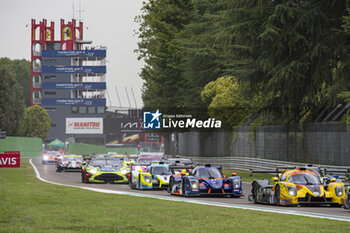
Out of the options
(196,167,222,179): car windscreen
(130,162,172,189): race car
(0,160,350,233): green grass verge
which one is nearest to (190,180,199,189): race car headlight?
(196,167,222,179): car windscreen

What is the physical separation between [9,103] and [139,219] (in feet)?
373

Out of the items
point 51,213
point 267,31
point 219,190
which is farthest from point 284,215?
Result: point 267,31

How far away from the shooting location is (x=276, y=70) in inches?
1508

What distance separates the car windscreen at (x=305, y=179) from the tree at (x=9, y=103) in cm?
10696

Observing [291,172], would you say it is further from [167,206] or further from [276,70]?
[276,70]

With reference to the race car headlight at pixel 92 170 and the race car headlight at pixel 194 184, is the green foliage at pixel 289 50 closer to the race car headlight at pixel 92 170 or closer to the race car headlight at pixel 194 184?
the race car headlight at pixel 92 170

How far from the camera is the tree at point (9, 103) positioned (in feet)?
407

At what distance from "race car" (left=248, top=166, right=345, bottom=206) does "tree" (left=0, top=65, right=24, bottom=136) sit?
10677 cm

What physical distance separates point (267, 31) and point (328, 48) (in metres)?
3.26

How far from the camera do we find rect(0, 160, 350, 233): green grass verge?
1332 centimetres

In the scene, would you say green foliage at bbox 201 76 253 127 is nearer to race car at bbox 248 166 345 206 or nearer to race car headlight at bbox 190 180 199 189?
race car headlight at bbox 190 180 199 189

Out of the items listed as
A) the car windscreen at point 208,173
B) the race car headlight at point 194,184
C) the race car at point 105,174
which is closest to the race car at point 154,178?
the car windscreen at point 208,173

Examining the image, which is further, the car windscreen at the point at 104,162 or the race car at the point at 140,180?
the car windscreen at the point at 104,162

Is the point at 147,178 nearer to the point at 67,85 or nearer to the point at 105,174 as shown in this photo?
the point at 105,174
